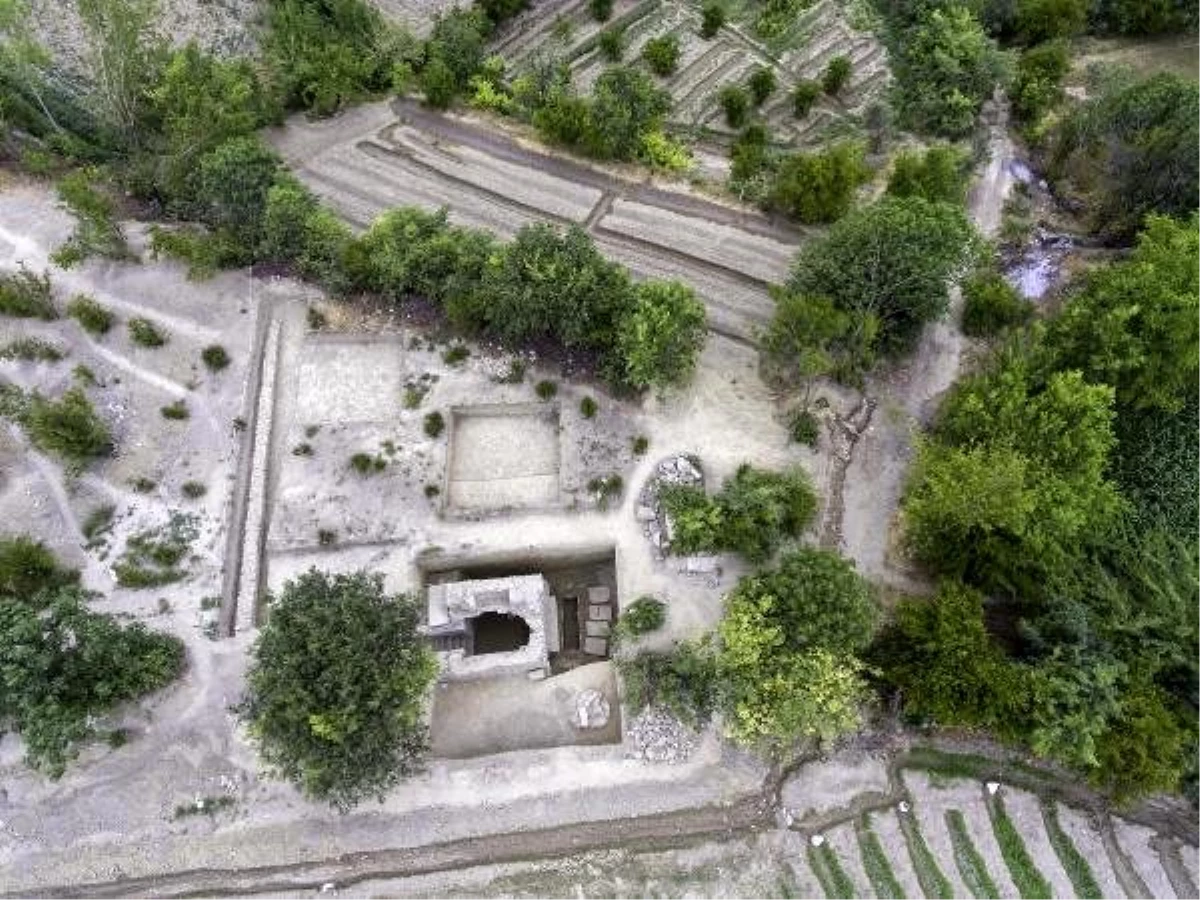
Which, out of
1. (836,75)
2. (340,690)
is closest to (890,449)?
(340,690)

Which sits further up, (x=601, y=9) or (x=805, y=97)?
(x=601, y=9)

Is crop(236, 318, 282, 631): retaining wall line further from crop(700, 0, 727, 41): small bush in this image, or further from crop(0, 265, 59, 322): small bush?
crop(700, 0, 727, 41): small bush

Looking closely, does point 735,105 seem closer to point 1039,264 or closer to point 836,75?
point 836,75

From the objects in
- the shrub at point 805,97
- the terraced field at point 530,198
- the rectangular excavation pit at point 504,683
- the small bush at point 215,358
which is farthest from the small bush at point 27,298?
the shrub at point 805,97

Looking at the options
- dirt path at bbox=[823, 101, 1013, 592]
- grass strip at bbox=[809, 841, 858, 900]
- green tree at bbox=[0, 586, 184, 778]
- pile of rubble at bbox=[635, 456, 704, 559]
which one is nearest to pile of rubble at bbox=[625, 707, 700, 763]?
grass strip at bbox=[809, 841, 858, 900]

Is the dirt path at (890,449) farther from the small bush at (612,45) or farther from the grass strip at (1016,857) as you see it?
the small bush at (612,45)

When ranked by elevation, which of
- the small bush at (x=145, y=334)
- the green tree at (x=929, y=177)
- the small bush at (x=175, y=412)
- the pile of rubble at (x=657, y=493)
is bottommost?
the pile of rubble at (x=657, y=493)
